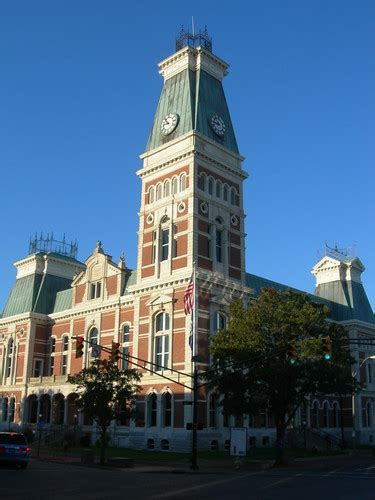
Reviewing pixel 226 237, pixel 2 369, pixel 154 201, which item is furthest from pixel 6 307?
pixel 226 237

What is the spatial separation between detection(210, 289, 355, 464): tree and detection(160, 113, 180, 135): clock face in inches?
892

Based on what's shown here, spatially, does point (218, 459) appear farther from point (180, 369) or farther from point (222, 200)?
point (222, 200)

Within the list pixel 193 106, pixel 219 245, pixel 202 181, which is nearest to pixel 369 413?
pixel 219 245

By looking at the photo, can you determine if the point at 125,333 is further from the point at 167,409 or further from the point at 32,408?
the point at 32,408

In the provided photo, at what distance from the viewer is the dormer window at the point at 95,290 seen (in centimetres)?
6294

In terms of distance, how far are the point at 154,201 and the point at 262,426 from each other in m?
23.4

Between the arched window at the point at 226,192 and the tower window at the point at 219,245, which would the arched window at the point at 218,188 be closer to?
the arched window at the point at 226,192

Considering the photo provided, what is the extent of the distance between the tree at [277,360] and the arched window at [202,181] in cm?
1603

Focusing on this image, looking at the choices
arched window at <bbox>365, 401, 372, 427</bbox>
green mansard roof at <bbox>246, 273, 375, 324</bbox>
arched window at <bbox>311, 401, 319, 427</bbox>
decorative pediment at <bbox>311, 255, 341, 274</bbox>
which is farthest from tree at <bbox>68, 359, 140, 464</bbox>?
decorative pediment at <bbox>311, 255, 341, 274</bbox>

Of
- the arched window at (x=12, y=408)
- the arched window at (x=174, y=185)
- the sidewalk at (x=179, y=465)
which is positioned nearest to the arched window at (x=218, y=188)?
the arched window at (x=174, y=185)

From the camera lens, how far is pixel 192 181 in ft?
174

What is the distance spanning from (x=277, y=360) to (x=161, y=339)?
1550 centimetres

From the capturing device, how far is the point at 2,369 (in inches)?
2803

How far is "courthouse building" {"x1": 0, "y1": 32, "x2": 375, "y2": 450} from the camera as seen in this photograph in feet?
164
